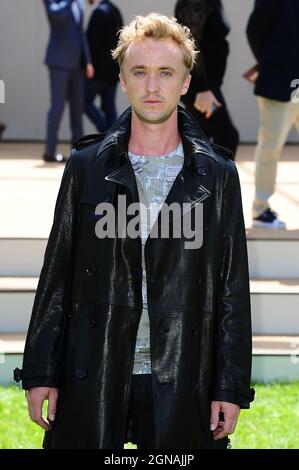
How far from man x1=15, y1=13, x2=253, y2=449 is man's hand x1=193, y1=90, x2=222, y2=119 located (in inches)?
139

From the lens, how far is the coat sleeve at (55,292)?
3328 millimetres

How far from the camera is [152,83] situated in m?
3.27

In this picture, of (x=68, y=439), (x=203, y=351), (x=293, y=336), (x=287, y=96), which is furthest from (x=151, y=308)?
(x=287, y=96)

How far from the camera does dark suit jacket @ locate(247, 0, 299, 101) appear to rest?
692cm

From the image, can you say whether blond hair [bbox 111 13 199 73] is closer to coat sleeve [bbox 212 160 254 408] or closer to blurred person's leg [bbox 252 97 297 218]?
coat sleeve [bbox 212 160 254 408]

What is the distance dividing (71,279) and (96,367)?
0.29 m

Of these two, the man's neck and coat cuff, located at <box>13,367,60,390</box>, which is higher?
the man's neck

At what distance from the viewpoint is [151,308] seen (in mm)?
3266

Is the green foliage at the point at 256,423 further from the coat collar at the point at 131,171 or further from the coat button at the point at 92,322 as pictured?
the coat collar at the point at 131,171

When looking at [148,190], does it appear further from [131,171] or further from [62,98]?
[62,98]

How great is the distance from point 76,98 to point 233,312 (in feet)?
26.5

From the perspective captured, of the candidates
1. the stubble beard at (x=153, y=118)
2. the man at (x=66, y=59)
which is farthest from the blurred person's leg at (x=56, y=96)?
the stubble beard at (x=153, y=118)

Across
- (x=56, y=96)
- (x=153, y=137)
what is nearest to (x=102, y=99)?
(x=56, y=96)

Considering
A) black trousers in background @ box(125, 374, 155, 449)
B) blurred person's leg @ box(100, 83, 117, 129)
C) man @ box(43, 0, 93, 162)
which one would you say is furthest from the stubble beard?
blurred person's leg @ box(100, 83, 117, 129)
